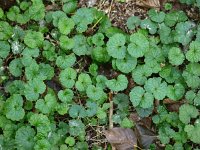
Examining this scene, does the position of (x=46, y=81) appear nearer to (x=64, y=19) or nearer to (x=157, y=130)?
(x=64, y=19)

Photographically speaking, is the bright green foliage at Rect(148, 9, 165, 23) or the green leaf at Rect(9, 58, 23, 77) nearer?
the green leaf at Rect(9, 58, 23, 77)

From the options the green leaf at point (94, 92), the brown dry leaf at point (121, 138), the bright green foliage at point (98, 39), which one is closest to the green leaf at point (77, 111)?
the green leaf at point (94, 92)

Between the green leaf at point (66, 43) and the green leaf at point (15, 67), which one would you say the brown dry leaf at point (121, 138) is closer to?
the green leaf at point (66, 43)

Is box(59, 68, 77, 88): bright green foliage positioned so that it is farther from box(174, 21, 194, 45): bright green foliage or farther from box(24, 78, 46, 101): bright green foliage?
box(174, 21, 194, 45): bright green foliage

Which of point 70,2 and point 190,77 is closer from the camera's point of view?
point 190,77

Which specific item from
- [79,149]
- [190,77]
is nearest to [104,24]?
[190,77]

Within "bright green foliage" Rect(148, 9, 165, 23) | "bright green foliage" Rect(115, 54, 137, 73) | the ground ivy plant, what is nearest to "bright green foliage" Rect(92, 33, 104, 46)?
the ground ivy plant

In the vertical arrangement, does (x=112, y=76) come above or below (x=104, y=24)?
below
